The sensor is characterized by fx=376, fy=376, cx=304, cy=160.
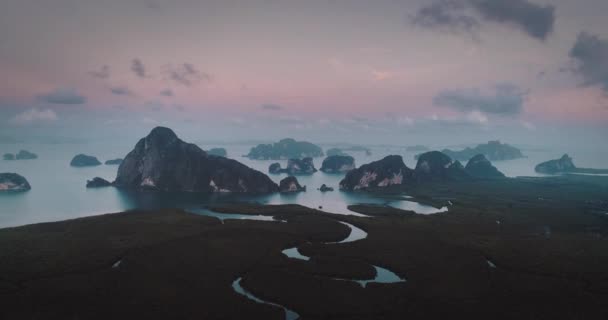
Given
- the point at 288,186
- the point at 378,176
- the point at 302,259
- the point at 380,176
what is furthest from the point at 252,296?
the point at 380,176

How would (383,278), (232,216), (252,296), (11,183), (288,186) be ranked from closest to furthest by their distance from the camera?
(252,296) < (383,278) < (232,216) < (11,183) < (288,186)

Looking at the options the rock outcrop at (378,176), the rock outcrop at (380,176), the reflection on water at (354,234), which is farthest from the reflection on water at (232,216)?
the rock outcrop at (380,176)

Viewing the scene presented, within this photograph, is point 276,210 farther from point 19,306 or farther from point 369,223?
point 19,306

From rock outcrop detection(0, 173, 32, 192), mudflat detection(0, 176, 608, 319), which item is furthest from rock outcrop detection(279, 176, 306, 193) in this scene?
rock outcrop detection(0, 173, 32, 192)

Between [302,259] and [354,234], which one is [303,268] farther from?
[354,234]

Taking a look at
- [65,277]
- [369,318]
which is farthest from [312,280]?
[65,277]

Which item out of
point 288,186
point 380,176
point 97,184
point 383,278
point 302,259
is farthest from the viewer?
point 380,176
